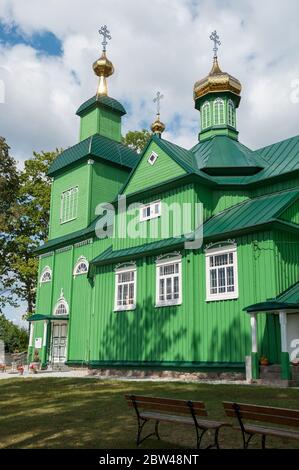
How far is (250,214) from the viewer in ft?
52.3

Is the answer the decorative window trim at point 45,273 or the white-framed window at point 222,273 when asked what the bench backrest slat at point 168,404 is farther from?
the decorative window trim at point 45,273

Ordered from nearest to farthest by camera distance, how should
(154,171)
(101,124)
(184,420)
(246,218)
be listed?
1. (184,420)
2. (246,218)
3. (154,171)
4. (101,124)

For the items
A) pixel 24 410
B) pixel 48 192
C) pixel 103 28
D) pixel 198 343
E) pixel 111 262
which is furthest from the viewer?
pixel 48 192

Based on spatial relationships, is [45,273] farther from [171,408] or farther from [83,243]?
[171,408]

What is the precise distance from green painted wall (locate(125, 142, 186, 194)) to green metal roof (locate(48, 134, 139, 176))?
563 cm

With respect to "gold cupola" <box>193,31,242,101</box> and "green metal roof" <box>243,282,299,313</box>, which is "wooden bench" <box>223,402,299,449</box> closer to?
"green metal roof" <box>243,282,299,313</box>

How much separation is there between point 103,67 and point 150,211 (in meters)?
14.4

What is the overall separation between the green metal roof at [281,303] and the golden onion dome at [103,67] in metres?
20.1

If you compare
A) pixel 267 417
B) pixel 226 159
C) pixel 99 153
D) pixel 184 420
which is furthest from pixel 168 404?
pixel 99 153

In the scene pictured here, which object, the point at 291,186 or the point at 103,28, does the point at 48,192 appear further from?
the point at 291,186

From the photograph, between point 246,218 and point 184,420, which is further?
point 246,218

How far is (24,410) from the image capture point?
967 cm
